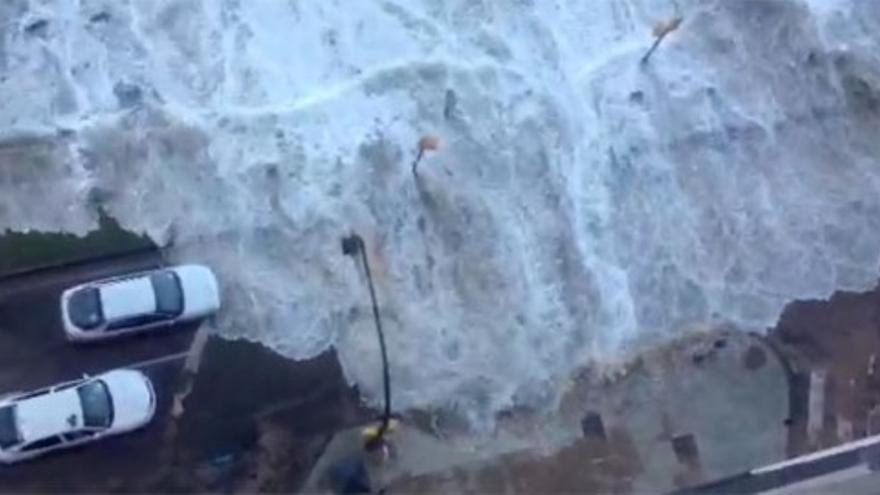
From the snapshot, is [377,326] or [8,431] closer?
[8,431]

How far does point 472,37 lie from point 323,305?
3859mm

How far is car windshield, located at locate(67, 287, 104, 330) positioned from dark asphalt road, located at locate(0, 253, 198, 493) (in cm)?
28

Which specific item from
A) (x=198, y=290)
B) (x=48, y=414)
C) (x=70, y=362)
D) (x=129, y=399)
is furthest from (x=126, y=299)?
(x=48, y=414)

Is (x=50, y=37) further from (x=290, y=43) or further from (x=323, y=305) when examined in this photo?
(x=323, y=305)

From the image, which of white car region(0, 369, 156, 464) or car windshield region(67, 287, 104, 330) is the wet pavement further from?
car windshield region(67, 287, 104, 330)

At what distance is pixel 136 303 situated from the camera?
1504 centimetres

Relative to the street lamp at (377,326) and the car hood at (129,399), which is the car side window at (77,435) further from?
the street lamp at (377,326)

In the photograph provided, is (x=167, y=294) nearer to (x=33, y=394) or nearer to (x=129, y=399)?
(x=129, y=399)

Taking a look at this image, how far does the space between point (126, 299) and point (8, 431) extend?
1.78 meters

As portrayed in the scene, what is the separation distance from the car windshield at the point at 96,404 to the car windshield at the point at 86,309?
2.12 feet

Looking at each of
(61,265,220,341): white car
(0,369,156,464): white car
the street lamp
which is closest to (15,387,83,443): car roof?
(0,369,156,464): white car

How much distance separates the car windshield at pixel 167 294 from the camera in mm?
15102

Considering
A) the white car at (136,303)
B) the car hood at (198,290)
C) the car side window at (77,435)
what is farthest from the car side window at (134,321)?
the car side window at (77,435)

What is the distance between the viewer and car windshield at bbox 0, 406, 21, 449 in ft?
46.7
